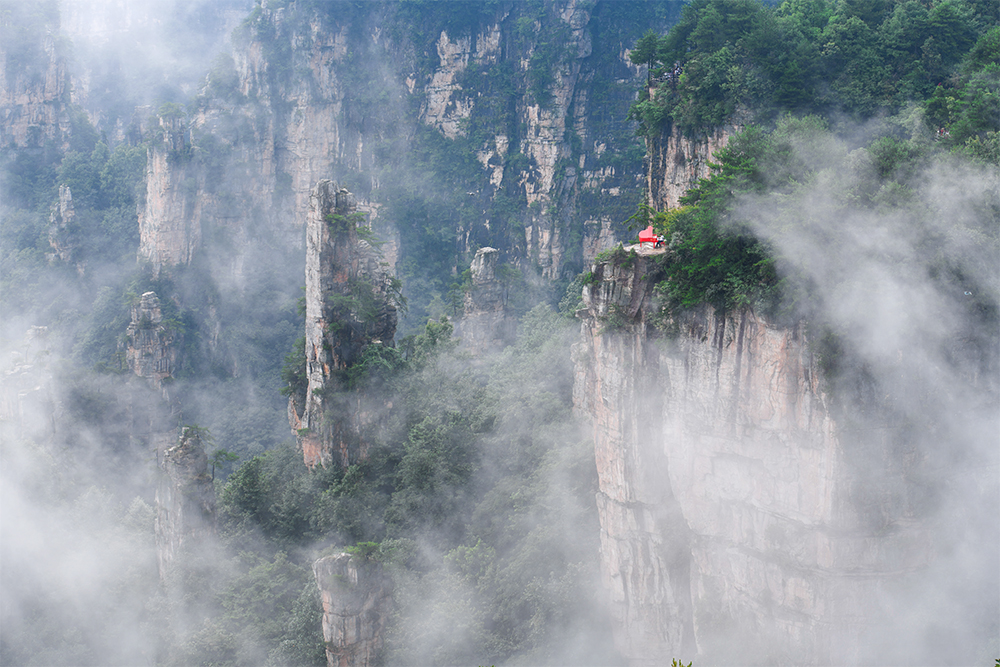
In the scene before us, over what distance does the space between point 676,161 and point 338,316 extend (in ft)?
38.0

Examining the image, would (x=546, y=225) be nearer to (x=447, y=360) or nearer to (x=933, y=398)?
(x=447, y=360)

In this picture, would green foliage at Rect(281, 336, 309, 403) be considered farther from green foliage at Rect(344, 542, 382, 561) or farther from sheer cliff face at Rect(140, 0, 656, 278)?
sheer cliff face at Rect(140, 0, 656, 278)

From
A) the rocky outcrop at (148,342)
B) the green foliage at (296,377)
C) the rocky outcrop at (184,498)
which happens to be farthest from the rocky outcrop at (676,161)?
the rocky outcrop at (148,342)

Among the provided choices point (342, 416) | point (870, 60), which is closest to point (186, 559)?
point (342, 416)

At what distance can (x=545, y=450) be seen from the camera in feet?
88.6

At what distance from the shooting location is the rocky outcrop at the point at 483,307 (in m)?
44.5

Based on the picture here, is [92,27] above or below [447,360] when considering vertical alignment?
above

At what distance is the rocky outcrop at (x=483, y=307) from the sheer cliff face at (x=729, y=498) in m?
24.8

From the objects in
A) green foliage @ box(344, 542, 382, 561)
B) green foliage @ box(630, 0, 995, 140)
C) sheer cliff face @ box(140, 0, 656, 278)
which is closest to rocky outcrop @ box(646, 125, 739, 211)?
green foliage @ box(630, 0, 995, 140)

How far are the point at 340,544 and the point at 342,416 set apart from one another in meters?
4.34

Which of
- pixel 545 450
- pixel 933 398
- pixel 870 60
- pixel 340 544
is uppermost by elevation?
pixel 870 60

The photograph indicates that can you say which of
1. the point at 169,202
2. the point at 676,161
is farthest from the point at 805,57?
the point at 169,202

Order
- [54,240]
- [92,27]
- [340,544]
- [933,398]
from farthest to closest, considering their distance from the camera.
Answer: [92,27] → [54,240] → [340,544] → [933,398]

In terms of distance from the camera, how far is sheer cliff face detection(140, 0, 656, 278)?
54.2m
